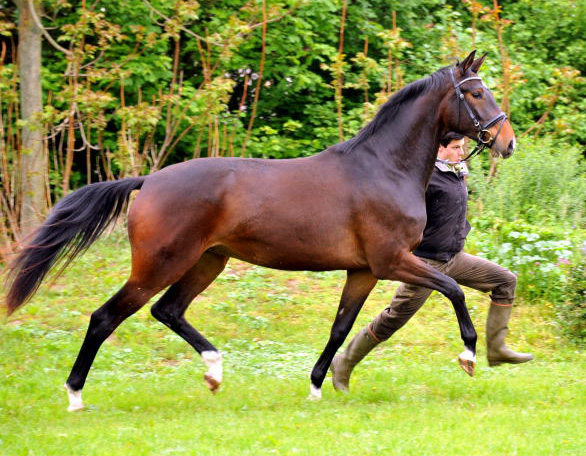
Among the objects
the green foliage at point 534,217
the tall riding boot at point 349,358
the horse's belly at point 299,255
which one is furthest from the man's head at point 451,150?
the green foliage at point 534,217

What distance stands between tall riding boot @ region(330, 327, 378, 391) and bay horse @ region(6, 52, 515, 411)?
34 centimetres

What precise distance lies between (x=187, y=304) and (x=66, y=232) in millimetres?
1042

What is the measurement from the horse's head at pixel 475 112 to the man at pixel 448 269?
23 cm

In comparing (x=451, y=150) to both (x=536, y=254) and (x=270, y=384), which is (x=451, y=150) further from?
(x=536, y=254)

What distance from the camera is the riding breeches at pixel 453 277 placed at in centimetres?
623

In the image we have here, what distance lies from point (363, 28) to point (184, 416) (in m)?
9.06

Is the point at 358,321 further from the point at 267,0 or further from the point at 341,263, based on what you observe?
the point at 267,0

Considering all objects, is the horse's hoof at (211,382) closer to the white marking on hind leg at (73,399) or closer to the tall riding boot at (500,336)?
the white marking on hind leg at (73,399)

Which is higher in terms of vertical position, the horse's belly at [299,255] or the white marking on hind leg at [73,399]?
the horse's belly at [299,255]

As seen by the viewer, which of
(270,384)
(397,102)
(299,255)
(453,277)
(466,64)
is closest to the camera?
(299,255)

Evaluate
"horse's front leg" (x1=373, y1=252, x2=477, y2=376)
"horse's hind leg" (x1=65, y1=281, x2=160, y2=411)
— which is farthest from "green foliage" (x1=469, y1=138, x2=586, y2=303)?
"horse's hind leg" (x1=65, y1=281, x2=160, y2=411)

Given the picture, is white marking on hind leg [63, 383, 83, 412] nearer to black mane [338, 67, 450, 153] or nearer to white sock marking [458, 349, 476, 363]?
black mane [338, 67, 450, 153]

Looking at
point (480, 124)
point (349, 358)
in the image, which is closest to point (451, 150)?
point (480, 124)

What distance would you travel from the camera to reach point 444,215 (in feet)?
20.1
